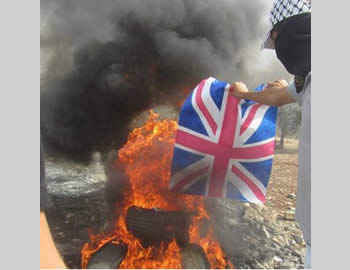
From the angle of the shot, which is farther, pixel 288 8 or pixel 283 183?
pixel 283 183

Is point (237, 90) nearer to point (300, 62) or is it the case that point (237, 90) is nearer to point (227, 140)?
point (227, 140)

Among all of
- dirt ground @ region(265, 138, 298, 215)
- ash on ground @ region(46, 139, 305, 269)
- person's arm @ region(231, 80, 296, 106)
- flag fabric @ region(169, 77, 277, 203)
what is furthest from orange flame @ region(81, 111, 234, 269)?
person's arm @ region(231, 80, 296, 106)

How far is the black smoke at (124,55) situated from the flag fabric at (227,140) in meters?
2.90

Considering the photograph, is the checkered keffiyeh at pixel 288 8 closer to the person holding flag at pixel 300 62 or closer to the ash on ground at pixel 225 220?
the person holding flag at pixel 300 62

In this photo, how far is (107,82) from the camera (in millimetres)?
5812

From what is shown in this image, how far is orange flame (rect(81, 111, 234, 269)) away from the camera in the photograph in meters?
4.11

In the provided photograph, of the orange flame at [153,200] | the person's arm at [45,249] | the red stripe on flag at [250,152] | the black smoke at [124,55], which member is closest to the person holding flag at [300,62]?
the red stripe on flag at [250,152]

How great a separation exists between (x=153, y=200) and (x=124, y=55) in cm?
286

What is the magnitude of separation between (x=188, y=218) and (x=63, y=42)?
4138mm

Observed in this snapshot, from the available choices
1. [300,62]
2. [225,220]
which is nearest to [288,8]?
[300,62]

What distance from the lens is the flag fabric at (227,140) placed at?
3.11 metres

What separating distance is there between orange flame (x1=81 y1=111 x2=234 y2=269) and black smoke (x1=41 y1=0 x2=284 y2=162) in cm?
106

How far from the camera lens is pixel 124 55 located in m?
5.78

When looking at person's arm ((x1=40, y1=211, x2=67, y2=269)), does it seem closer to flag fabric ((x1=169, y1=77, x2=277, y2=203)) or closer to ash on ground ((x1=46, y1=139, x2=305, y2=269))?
flag fabric ((x1=169, y1=77, x2=277, y2=203))
